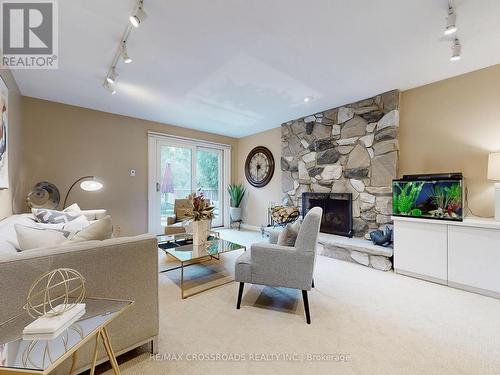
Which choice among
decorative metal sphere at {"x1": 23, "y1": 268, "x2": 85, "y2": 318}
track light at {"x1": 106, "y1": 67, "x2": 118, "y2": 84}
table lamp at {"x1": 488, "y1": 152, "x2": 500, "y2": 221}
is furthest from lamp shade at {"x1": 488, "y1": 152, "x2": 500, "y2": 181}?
track light at {"x1": 106, "y1": 67, "x2": 118, "y2": 84}

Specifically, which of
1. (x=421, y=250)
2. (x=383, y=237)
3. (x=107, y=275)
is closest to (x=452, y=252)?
(x=421, y=250)

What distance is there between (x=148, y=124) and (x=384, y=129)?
4.29 m

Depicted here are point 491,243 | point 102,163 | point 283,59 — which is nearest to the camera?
point 491,243

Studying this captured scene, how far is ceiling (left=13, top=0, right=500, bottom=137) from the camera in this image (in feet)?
5.61

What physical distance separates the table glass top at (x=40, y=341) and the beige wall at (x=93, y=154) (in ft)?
11.1

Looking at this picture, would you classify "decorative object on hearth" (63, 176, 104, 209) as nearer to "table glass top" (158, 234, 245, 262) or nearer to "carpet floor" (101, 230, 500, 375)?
"table glass top" (158, 234, 245, 262)

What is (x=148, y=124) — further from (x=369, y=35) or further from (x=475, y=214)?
(x=475, y=214)

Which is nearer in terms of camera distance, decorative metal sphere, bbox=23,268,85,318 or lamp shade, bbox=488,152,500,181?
decorative metal sphere, bbox=23,268,85,318

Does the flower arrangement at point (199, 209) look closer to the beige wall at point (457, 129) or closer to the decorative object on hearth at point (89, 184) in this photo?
the decorative object on hearth at point (89, 184)

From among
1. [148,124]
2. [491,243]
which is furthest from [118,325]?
[148,124]

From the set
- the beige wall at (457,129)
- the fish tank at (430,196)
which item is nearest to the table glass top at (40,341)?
the fish tank at (430,196)

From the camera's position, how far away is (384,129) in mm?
3291

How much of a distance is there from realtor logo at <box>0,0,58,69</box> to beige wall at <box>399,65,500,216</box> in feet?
13.5

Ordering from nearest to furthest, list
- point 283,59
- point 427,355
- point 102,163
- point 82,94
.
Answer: point 427,355 → point 283,59 → point 82,94 → point 102,163
